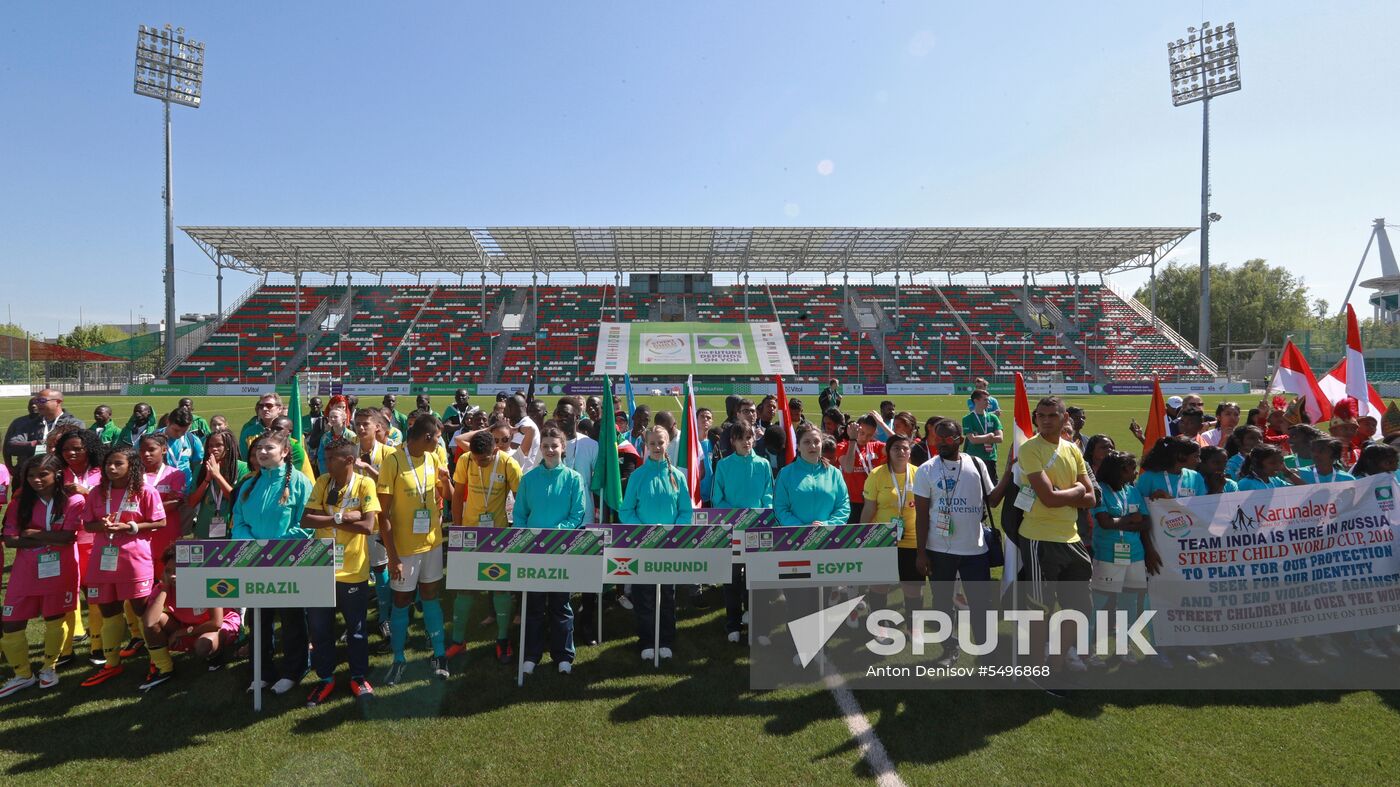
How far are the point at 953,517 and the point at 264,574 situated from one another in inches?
192

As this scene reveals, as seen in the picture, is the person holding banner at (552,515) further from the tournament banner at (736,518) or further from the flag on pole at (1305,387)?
the flag on pole at (1305,387)

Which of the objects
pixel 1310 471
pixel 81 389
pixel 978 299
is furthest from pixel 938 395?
pixel 81 389

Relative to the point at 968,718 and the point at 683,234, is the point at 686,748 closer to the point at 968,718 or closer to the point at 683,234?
the point at 968,718

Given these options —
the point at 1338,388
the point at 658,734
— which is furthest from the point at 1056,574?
the point at 1338,388

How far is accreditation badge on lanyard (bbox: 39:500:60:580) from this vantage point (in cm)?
463

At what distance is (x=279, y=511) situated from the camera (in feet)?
14.9

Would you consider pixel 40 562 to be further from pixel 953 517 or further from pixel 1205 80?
pixel 1205 80

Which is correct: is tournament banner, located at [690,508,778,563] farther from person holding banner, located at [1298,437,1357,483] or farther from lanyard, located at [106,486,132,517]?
person holding banner, located at [1298,437,1357,483]

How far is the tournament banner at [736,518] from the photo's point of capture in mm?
5555

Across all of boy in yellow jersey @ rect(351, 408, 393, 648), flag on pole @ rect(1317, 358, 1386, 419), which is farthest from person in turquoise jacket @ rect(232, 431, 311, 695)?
flag on pole @ rect(1317, 358, 1386, 419)

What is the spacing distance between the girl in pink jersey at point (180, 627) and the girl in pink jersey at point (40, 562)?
0.57m

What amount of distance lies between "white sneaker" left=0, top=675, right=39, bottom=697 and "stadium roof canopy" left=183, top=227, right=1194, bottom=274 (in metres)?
40.1

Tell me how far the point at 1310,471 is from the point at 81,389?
6662 cm

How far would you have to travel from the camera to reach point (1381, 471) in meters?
5.20
